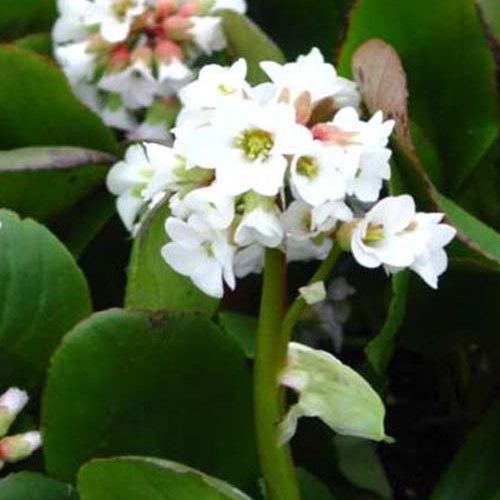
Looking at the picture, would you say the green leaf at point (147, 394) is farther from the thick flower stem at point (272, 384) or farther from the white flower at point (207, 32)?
the white flower at point (207, 32)

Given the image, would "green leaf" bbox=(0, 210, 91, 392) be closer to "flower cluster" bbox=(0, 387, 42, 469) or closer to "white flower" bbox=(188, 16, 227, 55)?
"flower cluster" bbox=(0, 387, 42, 469)

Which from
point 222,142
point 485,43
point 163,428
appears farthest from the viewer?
point 485,43

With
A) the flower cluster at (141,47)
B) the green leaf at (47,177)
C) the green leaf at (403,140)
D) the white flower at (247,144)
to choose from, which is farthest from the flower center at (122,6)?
the white flower at (247,144)

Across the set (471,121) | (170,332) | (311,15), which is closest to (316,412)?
(170,332)

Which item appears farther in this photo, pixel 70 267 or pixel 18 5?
pixel 18 5

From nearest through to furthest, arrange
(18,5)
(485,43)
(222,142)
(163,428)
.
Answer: (222,142)
(163,428)
(485,43)
(18,5)

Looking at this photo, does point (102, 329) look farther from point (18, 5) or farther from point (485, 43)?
point (18, 5)

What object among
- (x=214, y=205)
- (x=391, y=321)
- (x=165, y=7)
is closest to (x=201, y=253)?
(x=214, y=205)

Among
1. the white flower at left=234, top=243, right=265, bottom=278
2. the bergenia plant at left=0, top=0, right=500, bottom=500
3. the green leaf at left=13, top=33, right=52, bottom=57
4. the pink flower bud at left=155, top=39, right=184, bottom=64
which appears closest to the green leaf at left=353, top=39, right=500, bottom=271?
the bergenia plant at left=0, top=0, right=500, bottom=500
